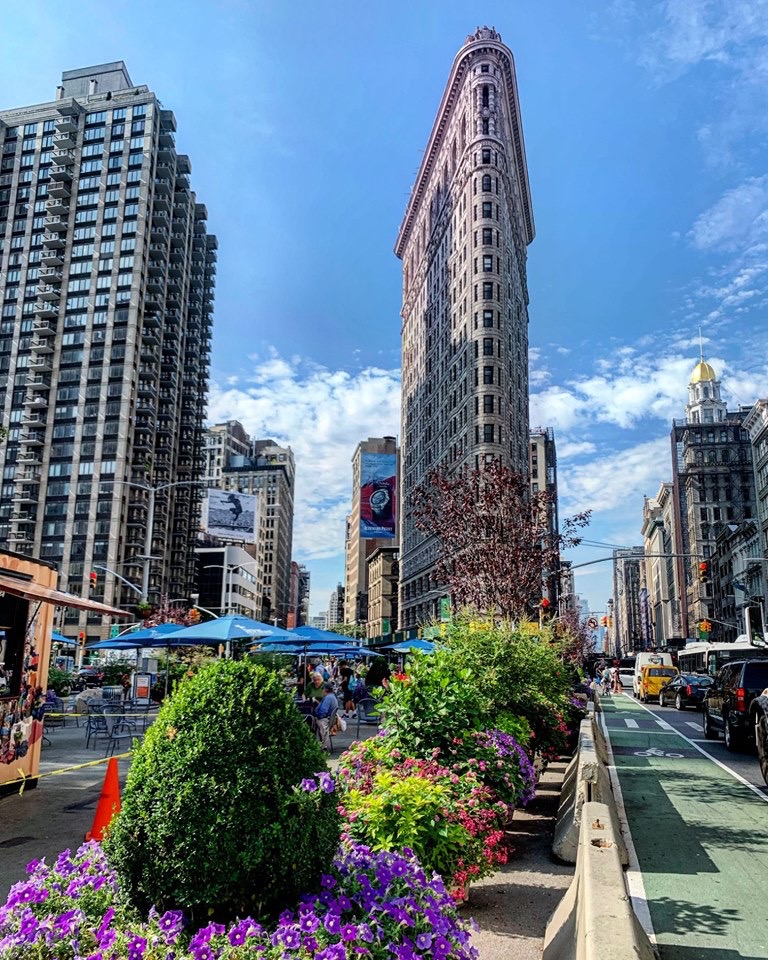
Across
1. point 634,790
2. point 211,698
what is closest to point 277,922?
point 211,698

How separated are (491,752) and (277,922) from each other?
13.9ft

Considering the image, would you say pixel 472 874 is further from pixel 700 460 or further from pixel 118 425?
pixel 700 460

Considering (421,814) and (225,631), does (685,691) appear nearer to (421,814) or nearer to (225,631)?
(225,631)

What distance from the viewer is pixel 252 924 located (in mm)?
3236

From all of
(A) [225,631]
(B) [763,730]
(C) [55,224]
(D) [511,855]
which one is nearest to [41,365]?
(C) [55,224]

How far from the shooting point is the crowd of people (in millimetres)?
14609

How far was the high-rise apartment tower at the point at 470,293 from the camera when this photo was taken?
221 feet

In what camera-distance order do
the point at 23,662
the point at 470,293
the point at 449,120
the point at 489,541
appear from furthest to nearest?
the point at 449,120 → the point at 470,293 → the point at 489,541 → the point at 23,662

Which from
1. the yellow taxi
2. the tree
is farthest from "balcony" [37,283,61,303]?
the tree

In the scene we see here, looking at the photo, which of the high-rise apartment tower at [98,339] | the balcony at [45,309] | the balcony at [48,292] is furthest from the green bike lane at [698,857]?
the balcony at [48,292]

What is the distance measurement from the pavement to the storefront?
0.61m

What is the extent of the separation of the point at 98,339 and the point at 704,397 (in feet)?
377

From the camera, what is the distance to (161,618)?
56.8 m

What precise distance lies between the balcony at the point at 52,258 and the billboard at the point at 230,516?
38.3 meters
